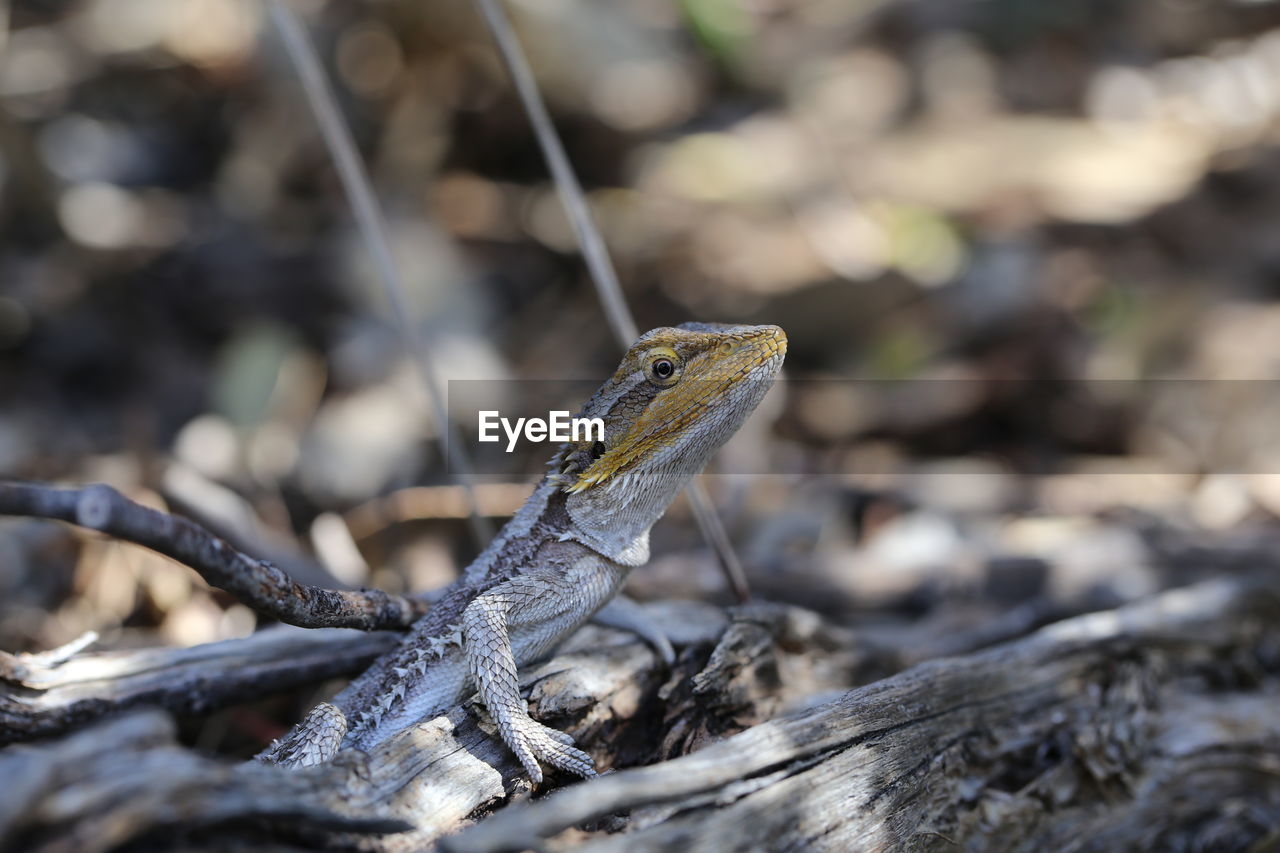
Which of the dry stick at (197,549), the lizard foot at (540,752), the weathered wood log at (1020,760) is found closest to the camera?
the dry stick at (197,549)

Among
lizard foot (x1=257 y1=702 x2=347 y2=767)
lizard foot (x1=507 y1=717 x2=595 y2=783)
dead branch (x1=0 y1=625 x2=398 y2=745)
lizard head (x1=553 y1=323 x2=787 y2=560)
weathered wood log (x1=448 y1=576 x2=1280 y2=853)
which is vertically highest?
lizard head (x1=553 y1=323 x2=787 y2=560)

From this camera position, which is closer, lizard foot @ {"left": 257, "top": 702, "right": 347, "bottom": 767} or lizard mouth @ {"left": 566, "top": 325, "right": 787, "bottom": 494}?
lizard foot @ {"left": 257, "top": 702, "right": 347, "bottom": 767}

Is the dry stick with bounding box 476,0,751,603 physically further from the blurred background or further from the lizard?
the blurred background

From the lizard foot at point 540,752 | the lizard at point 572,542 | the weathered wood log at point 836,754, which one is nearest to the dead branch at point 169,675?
the lizard at point 572,542

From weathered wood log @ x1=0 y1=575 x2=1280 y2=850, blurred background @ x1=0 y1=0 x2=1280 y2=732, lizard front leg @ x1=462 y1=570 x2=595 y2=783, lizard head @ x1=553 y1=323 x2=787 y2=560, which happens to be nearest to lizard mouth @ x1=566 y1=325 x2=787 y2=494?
lizard head @ x1=553 y1=323 x2=787 y2=560

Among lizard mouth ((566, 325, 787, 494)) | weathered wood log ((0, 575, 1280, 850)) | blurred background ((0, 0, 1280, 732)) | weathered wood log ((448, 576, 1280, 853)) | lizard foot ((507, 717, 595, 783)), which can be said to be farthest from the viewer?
blurred background ((0, 0, 1280, 732))

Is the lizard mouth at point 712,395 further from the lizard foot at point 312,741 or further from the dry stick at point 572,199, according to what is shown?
the lizard foot at point 312,741

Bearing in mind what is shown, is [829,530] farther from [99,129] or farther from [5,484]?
[99,129]
